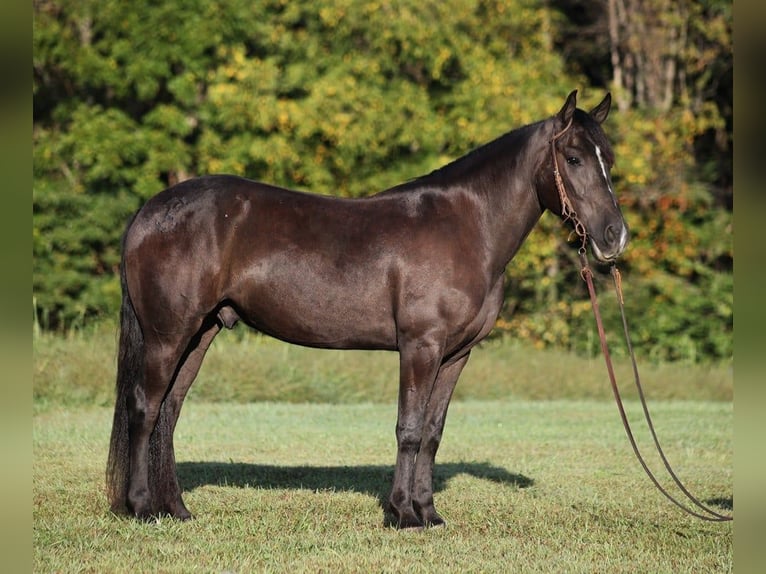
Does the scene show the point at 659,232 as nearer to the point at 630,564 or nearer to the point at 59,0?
the point at 59,0

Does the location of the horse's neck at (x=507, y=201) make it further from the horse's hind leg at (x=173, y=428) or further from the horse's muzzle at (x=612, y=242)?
the horse's hind leg at (x=173, y=428)

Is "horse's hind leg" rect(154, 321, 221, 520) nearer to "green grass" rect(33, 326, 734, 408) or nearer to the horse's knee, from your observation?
the horse's knee

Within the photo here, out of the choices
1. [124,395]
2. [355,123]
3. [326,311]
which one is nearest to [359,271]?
[326,311]

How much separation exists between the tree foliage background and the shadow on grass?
979 centimetres

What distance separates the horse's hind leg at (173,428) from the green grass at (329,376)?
589 centimetres

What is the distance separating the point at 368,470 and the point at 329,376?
16.8 feet

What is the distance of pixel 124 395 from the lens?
5910 mm

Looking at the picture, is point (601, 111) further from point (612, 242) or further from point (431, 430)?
point (431, 430)

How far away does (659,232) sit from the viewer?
18.5m

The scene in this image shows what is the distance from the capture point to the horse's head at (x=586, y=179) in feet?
17.8

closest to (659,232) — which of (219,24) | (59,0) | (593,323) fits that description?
(593,323)

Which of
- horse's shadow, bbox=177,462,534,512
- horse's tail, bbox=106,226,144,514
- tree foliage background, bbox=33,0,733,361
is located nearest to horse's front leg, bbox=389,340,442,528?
horse's shadow, bbox=177,462,534,512

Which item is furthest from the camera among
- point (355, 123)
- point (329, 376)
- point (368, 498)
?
point (355, 123)

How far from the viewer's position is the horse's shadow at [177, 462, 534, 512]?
279 inches
